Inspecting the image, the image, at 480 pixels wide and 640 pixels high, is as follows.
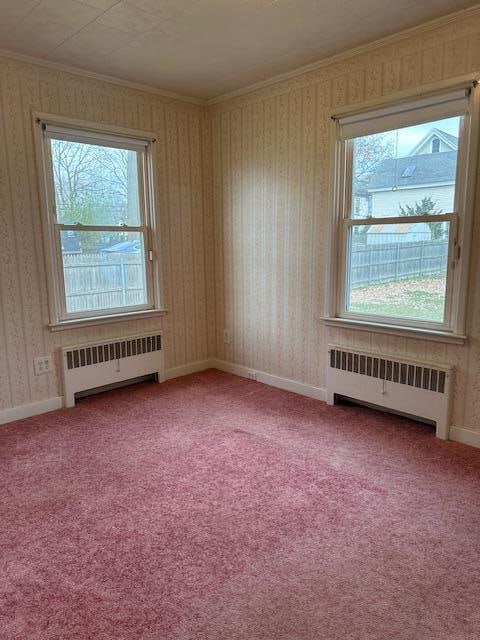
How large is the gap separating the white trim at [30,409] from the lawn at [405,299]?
2548 mm

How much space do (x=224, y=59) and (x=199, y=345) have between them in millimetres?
2645

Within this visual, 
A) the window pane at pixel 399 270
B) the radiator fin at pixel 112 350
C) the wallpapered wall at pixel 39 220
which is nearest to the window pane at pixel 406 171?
the window pane at pixel 399 270

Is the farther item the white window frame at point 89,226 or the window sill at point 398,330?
the white window frame at point 89,226

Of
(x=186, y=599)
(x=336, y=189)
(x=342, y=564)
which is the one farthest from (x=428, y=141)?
(x=186, y=599)

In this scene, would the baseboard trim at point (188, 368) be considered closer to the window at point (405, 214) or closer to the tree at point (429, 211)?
the window at point (405, 214)

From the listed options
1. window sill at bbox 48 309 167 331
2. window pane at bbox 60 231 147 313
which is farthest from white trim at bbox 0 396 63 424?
window pane at bbox 60 231 147 313

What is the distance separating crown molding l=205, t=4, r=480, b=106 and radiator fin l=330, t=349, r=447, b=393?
2191mm

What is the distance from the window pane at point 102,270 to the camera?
364cm

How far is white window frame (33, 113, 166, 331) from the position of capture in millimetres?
3381

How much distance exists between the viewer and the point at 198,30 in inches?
112

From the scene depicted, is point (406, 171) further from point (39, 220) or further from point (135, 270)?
point (39, 220)

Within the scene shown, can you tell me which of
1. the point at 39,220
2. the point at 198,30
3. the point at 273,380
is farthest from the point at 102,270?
the point at 198,30

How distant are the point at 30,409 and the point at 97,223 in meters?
1.63

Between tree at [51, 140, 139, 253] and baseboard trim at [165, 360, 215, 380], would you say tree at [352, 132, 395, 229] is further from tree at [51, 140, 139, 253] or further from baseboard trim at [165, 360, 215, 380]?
baseboard trim at [165, 360, 215, 380]
